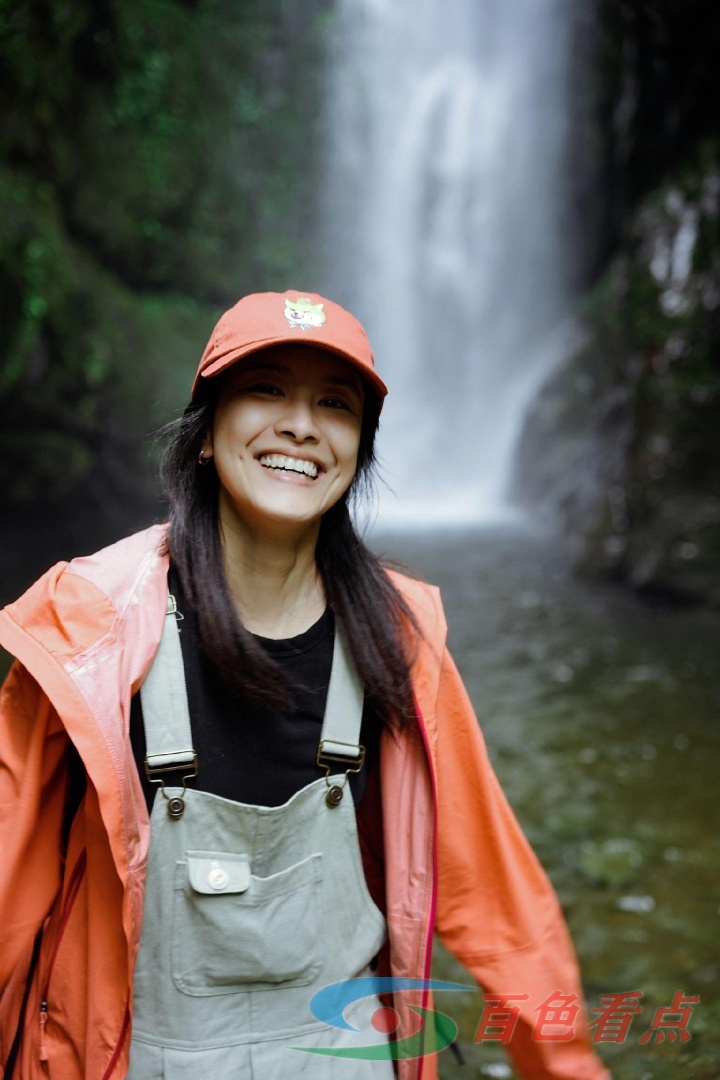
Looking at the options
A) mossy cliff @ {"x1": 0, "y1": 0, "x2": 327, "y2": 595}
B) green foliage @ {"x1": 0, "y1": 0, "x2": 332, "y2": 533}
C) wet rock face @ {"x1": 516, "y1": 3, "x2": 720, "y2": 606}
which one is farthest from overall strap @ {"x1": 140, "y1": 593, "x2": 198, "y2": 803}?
wet rock face @ {"x1": 516, "y1": 3, "x2": 720, "y2": 606}

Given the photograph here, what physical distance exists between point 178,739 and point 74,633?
23 centimetres

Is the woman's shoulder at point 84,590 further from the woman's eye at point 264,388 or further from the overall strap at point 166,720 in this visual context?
the woman's eye at point 264,388

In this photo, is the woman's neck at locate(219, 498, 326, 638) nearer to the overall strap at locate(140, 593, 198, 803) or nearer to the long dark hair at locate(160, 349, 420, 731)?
the long dark hair at locate(160, 349, 420, 731)

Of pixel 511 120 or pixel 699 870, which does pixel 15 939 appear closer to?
pixel 699 870

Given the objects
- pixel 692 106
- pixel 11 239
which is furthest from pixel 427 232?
pixel 11 239

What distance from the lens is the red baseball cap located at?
1.20m

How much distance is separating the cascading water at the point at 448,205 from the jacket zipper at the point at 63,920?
47.3 ft

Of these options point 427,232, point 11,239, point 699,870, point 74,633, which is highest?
point 427,232

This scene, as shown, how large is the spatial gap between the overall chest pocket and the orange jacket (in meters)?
0.08

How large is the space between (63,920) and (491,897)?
2.26ft

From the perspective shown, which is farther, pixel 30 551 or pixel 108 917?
pixel 30 551

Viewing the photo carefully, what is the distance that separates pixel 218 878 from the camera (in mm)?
1170

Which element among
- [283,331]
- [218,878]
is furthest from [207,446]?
[218,878]

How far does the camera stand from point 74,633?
1.09m
